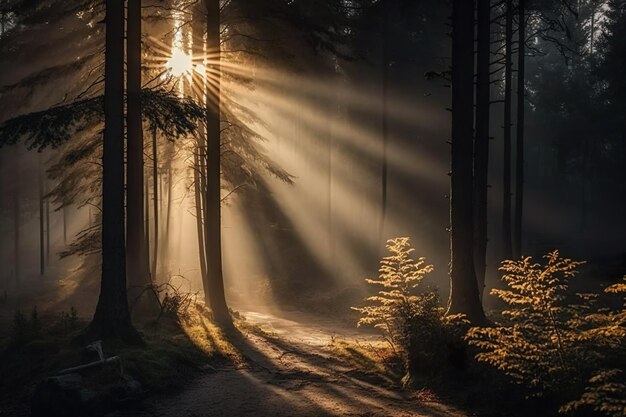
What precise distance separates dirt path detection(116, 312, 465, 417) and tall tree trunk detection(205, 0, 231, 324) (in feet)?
12.4

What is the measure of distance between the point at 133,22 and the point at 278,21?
4.70 meters

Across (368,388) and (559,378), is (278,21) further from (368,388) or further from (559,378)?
(559,378)

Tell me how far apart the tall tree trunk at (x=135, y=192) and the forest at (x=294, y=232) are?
0.20ft

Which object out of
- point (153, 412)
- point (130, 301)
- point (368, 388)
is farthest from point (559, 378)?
point (130, 301)

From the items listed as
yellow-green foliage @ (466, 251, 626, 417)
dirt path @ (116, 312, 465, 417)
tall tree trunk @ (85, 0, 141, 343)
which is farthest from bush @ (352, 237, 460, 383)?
tall tree trunk @ (85, 0, 141, 343)

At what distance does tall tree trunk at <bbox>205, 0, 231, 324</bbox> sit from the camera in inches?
608

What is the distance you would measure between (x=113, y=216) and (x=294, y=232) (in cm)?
2344

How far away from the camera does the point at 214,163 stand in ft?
51.6

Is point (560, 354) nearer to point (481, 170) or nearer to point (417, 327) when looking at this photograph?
point (417, 327)

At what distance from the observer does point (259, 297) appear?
29250 mm

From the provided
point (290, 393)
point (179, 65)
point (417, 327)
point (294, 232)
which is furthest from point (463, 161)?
point (294, 232)

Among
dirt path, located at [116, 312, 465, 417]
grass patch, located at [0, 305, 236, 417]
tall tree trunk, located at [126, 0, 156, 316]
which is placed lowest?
dirt path, located at [116, 312, 465, 417]

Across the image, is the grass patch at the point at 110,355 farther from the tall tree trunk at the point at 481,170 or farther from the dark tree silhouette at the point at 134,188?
the tall tree trunk at the point at 481,170

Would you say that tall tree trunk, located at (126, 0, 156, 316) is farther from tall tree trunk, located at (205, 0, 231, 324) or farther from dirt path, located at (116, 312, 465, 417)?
dirt path, located at (116, 312, 465, 417)
